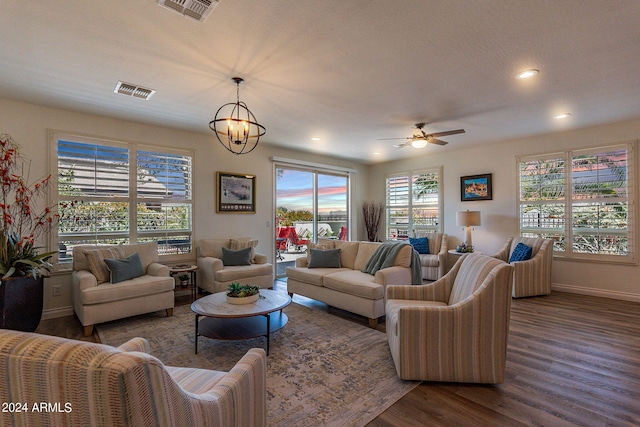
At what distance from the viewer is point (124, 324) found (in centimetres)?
357

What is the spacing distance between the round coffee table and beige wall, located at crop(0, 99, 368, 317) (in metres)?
2.28

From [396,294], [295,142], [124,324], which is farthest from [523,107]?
[124,324]

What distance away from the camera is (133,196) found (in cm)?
443

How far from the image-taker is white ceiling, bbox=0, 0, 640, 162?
6.66 feet

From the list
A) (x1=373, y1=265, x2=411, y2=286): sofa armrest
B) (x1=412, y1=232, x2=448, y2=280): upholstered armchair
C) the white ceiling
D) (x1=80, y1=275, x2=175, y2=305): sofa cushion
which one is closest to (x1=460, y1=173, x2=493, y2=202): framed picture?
(x1=412, y1=232, x2=448, y2=280): upholstered armchair

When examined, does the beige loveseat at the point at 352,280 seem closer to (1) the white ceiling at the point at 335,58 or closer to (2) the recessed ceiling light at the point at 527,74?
(1) the white ceiling at the point at 335,58

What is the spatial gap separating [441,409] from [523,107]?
3624 mm

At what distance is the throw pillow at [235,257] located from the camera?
478cm

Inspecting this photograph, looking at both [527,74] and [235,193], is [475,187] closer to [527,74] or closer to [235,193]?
[527,74]

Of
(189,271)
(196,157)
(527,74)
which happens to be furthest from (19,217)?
(527,74)

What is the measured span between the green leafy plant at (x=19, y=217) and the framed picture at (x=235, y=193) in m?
2.21

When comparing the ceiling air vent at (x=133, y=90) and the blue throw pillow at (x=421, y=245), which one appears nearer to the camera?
the ceiling air vent at (x=133, y=90)

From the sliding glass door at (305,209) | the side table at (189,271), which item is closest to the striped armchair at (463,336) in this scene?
the side table at (189,271)

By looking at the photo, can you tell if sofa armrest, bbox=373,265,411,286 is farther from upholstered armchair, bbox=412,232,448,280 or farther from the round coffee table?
upholstered armchair, bbox=412,232,448,280
